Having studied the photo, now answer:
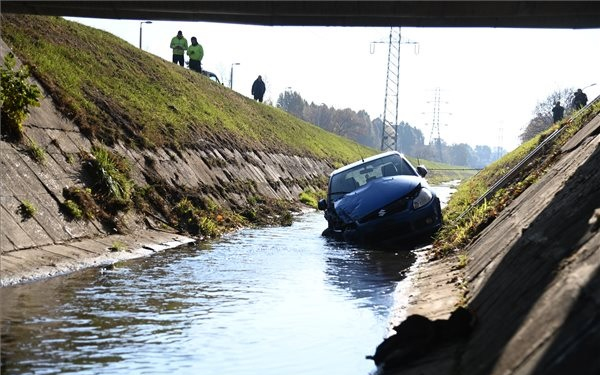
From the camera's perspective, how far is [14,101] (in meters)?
12.5

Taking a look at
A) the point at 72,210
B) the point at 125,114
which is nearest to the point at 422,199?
the point at 72,210

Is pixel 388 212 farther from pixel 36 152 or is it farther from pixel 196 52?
pixel 196 52

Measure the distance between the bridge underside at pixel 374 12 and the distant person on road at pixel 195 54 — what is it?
2225 cm

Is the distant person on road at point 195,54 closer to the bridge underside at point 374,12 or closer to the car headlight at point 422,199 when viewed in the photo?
the bridge underside at point 374,12

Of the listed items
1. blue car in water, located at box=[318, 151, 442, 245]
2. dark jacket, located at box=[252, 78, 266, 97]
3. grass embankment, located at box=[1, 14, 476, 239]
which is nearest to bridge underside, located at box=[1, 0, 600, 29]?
grass embankment, located at box=[1, 14, 476, 239]

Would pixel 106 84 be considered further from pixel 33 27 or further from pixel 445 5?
pixel 445 5

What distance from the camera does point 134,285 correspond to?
9.63m

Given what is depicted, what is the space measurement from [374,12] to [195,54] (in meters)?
25.2

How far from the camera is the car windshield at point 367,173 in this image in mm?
15805

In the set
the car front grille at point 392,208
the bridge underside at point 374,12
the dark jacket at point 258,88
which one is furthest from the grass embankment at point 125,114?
the dark jacket at point 258,88

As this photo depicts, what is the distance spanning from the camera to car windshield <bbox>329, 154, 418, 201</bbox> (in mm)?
15805

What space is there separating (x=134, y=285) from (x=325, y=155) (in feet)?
125

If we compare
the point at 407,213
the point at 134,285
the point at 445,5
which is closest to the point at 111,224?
the point at 134,285

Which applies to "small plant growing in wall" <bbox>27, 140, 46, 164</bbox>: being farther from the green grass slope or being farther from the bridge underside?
the bridge underside
